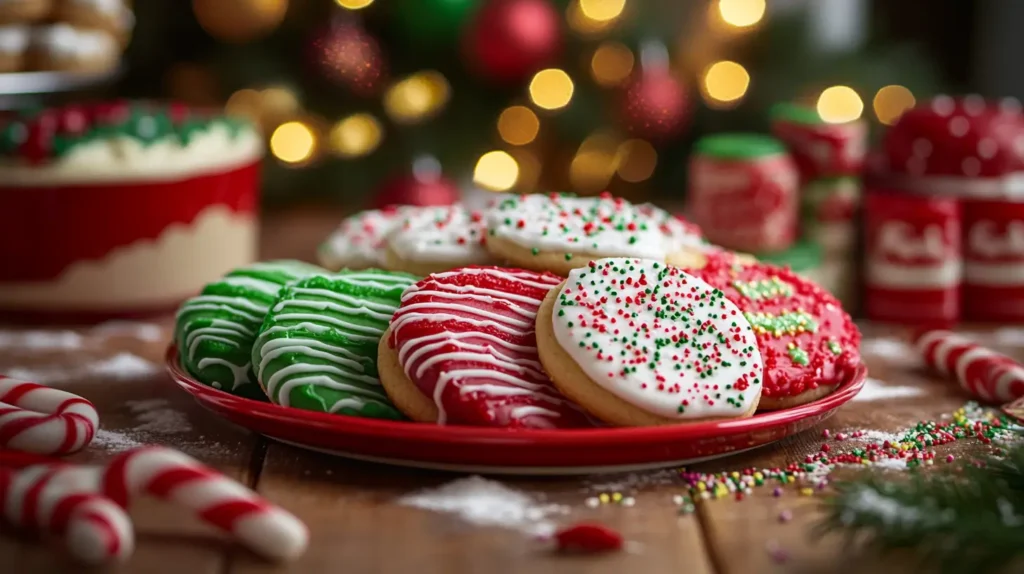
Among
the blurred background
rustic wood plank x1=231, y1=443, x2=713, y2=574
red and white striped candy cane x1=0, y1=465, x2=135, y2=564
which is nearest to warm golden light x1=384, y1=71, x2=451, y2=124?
the blurred background

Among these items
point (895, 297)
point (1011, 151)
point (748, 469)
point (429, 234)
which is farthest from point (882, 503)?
point (1011, 151)

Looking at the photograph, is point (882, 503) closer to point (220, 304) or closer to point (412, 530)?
point (412, 530)

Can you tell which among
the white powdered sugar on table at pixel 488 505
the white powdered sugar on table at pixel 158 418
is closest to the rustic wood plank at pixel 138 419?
the white powdered sugar on table at pixel 158 418

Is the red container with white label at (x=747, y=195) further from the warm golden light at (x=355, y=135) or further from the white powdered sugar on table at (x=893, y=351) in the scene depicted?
the warm golden light at (x=355, y=135)

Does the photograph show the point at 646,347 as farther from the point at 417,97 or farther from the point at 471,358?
the point at 417,97

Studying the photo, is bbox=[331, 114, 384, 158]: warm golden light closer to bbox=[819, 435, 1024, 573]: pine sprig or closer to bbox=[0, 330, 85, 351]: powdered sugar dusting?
bbox=[0, 330, 85, 351]: powdered sugar dusting
